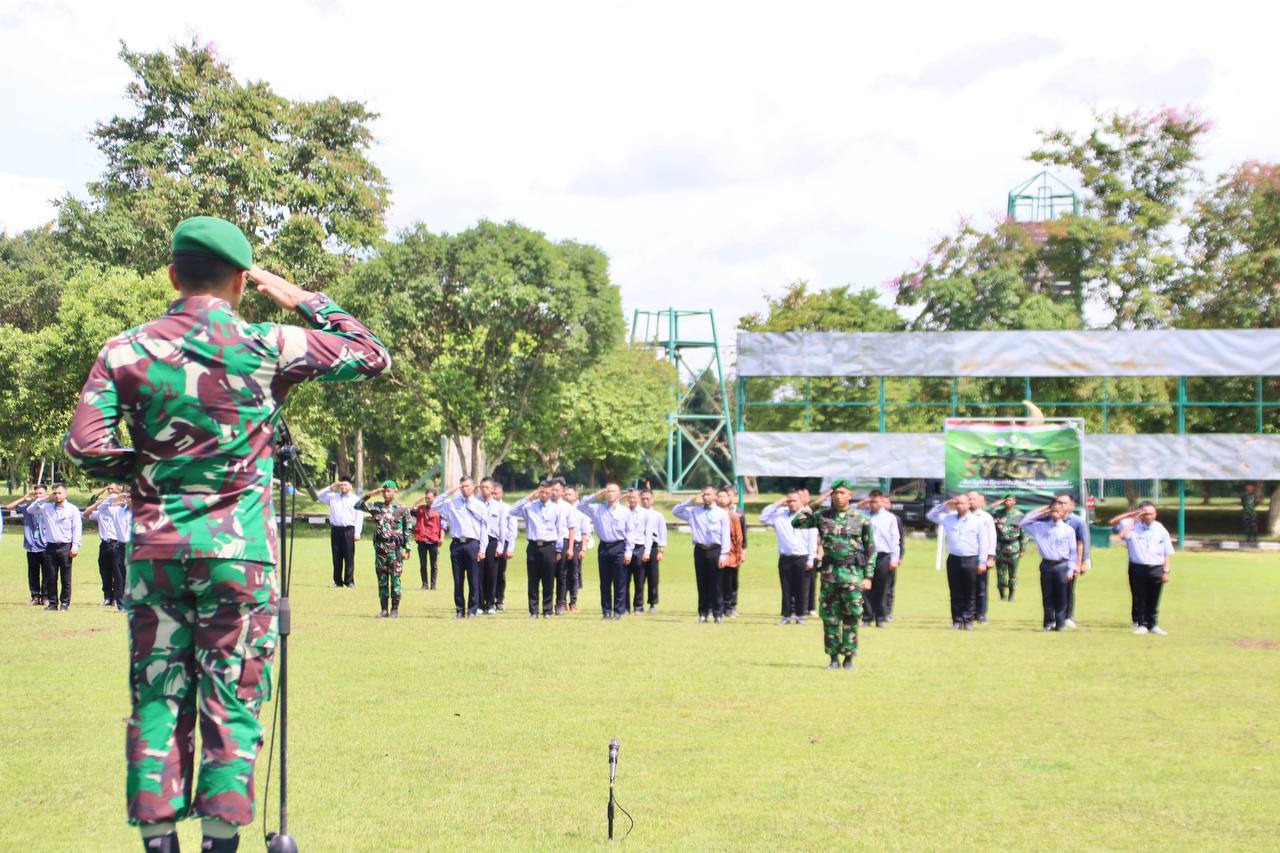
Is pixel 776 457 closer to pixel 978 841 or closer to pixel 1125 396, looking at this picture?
pixel 1125 396

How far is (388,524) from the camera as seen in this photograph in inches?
849

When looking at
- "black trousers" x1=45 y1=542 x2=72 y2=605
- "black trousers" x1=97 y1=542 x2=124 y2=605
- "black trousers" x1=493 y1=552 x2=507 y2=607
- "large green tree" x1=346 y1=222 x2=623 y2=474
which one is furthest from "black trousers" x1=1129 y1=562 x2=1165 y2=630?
"large green tree" x1=346 y1=222 x2=623 y2=474

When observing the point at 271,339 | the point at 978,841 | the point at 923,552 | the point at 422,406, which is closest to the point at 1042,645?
the point at 978,841

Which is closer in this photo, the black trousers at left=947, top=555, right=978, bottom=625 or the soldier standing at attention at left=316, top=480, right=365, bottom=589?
the black trousers at left=947, top=555, right=978, bottom=625

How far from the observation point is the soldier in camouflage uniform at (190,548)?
14.4 ft

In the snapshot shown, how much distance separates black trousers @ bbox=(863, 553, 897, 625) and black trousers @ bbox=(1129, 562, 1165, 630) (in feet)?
10.9

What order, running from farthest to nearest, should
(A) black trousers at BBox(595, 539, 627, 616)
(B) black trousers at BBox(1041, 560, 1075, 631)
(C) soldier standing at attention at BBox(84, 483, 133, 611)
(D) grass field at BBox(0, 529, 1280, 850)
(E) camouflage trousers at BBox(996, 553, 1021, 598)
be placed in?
1. (E) camouflage trousers at BBox(996, 553, 1021, 598)
2. (C) soldier standing at attention at BBox(84, 483, 133, 611)
3. (A) black trousers at BBox(595, 539, 627, 616)
4. (B) black trousers at BBox(1041, 560, 1075, 631)
5. (D) grass field at BBox(0, 529, 1280, 850)

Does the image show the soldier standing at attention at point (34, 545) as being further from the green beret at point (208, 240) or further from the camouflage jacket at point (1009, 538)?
the green beret at point (208, 240)

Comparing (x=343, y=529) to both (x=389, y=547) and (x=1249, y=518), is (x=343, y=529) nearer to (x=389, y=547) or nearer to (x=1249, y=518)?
(x=389, y=547)

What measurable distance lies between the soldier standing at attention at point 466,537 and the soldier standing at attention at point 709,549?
2868 millimetres

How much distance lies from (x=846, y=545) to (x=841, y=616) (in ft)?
2.58

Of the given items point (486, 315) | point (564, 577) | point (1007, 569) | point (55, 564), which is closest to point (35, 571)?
point (55, 564)

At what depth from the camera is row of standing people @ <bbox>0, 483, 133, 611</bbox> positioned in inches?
853

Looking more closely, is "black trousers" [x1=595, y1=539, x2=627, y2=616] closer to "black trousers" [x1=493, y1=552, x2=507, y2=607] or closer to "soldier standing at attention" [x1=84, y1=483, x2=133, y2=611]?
"black trousers" [x1=493, y1=552, x2=507, y2=607]
